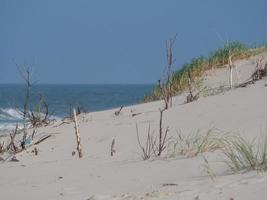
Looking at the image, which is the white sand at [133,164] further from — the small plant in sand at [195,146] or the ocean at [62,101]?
the ocean at [62,101]

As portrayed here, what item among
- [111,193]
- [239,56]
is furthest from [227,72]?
[111,193]

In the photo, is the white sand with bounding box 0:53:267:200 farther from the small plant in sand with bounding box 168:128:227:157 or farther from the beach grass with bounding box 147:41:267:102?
the beach grass with bounding box 147:41:267:102

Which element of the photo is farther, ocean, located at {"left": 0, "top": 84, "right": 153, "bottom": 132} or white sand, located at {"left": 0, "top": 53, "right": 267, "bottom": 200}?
ocean, located at {"left": 0, "top": 84, "right": 153, "bottom": 132}

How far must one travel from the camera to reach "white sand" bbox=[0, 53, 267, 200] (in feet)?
11.4

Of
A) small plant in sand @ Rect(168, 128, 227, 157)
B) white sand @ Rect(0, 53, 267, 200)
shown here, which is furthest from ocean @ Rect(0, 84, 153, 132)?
small plant in sand @ Rect(168, 128, 227, 157)

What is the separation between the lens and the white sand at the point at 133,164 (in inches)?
137

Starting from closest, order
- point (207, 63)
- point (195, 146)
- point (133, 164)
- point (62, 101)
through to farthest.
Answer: point (133, 164) < point (195, 146) < point (207, 63) < point (62, 101)

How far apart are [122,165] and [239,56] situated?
7.73 m

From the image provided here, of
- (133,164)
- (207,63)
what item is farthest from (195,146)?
(207,63)

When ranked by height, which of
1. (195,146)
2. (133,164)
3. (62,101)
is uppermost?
(62,101)

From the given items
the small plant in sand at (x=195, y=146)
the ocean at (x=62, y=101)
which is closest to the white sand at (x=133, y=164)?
Answer: the small plant in sand at (x=195, y=146)

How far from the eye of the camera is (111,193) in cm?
376

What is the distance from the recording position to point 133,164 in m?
4.88

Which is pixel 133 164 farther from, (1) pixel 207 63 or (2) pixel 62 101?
(2) pixel 62 101
